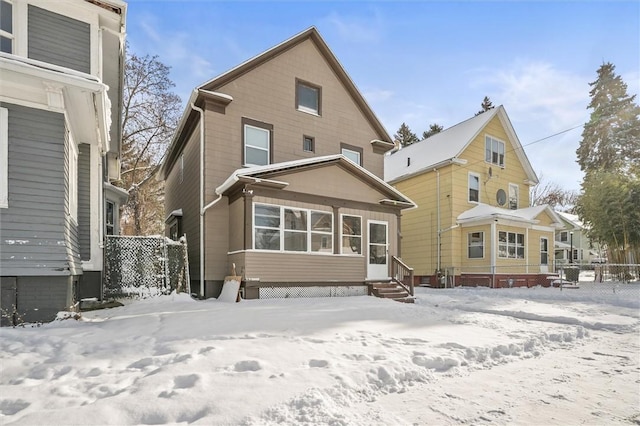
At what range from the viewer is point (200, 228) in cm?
1134

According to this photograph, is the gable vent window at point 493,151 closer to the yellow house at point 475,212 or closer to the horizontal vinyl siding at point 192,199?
the yellow house at point 475,212

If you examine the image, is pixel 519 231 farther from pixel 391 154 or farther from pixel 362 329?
pixel 362 329

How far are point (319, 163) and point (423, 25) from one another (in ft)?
15.5

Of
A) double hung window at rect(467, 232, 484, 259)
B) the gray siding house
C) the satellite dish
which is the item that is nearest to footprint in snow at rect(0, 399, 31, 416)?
the gray siding house

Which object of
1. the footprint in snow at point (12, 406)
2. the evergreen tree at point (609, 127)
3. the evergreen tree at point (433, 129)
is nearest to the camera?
the footprint in snow at point (12, 406)

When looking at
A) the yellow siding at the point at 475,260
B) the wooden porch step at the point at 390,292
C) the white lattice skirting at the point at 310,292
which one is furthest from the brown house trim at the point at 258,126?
the yellow siding at the point at 475,260

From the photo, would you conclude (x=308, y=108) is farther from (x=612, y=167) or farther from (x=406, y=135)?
(x=406, y=135)

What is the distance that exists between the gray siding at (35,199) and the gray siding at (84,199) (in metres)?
2.88

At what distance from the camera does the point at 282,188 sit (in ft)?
34.4

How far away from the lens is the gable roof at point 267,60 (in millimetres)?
11277

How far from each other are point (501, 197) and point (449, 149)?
4.39 metres

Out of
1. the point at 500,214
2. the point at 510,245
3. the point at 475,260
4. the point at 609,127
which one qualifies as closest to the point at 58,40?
the point at 500,214

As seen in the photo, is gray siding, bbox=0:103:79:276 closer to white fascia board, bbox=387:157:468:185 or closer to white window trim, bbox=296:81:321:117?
white window trim, bbox=296:81:321:117

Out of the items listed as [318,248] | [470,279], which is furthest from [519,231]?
[318,248]
